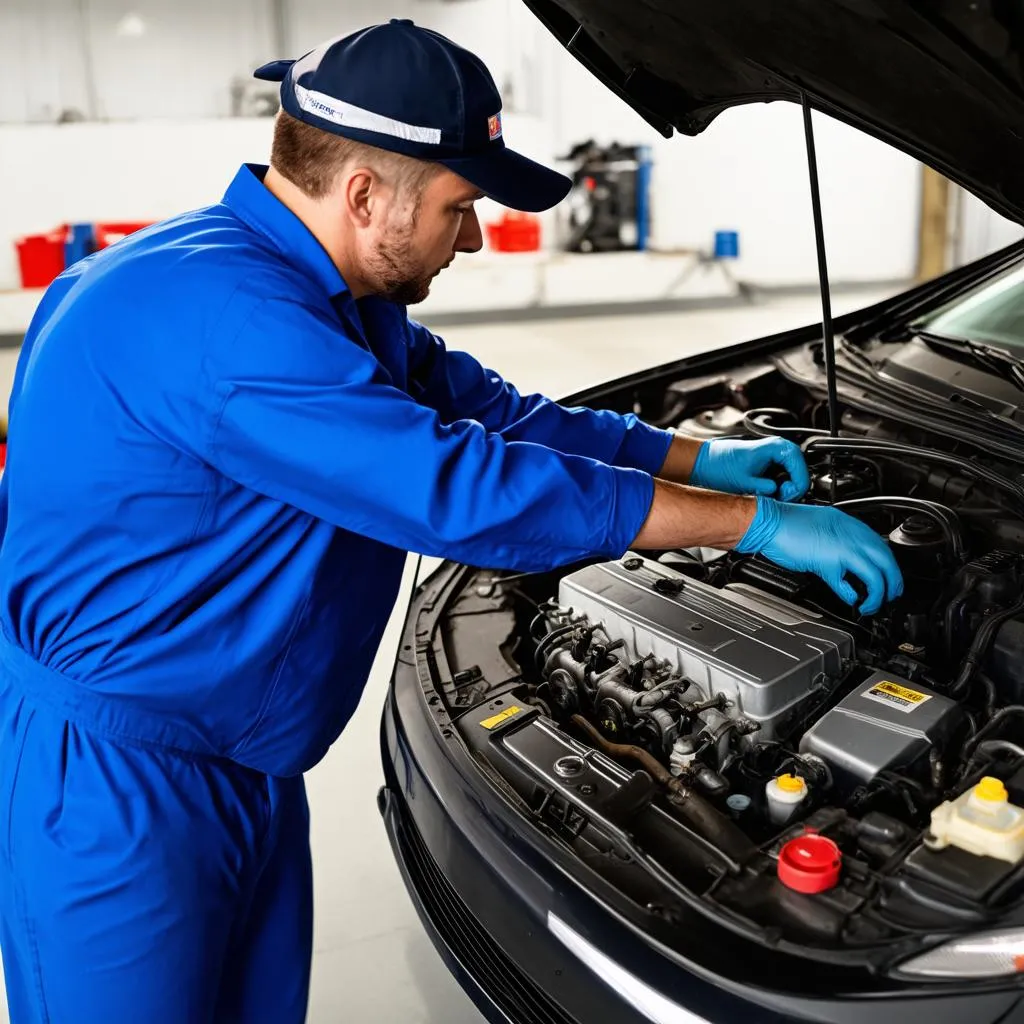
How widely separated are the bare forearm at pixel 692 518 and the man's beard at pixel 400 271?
0.40 m

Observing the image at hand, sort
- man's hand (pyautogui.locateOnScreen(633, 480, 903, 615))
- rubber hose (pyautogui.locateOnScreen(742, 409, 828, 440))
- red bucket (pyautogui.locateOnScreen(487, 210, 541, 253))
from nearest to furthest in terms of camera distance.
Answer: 1. man's hand (pyautogui.locateOnScreen(633, 480, 903, 615))
2. rubber hose (pyautogui.locateOnScreen(742, 409, 828, 440))
3. red bucket (pyautogui.locateOnScreen(487, 210, 541, 253))

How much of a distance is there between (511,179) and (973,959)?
104 centimetres

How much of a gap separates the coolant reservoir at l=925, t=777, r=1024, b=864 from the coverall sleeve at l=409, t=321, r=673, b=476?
798mm

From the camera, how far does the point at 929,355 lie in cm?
240

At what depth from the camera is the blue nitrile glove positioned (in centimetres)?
147

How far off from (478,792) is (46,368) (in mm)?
784

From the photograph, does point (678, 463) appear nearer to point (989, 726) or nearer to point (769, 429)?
point (769, 429)

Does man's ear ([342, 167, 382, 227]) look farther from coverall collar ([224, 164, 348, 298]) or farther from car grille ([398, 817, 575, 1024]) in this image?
car grille ([398, 817, 575, 1024])

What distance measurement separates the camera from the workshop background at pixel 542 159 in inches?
287

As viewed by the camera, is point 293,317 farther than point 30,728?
No

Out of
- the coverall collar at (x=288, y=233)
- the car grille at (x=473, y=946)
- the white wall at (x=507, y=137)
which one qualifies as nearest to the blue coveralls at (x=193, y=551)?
the coverall collar at (x=288, y=233)

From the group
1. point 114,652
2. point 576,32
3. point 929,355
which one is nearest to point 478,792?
Result: point 114,652

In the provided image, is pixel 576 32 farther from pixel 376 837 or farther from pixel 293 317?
pixel 376 837

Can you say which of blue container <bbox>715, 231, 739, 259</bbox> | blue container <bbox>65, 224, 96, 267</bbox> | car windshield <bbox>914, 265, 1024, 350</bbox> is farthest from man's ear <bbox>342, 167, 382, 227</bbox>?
blue container <bbox>715, 231, 739, 259</bbox>
